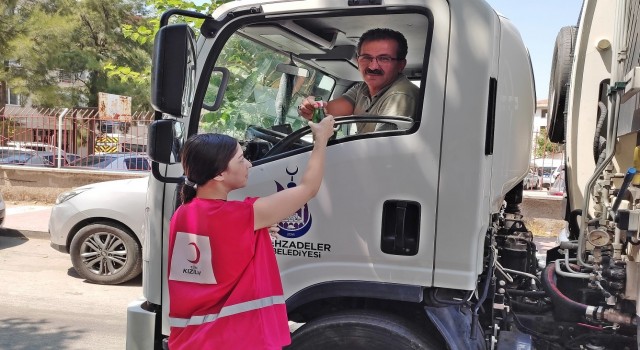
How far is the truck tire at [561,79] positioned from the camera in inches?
139

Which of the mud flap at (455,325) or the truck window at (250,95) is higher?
the truck window at (250,95)

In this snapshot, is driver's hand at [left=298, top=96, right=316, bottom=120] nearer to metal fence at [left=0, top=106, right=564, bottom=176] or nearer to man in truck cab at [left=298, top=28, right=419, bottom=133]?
man in truck cab at [left=298, top=28, right=419, bottom=133]

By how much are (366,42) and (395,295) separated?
1.16 metres

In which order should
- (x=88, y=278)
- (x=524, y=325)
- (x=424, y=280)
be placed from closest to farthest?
(x=424, y=280) < (x=524, y=325) < (x=88, y=278)

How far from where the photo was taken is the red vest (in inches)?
77.5

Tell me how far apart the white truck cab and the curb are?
24.1 ft

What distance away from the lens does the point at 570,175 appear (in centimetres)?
332

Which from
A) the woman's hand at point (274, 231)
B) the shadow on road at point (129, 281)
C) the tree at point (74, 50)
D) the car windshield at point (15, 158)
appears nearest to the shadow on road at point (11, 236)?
the shadow on road at point (129, 281)

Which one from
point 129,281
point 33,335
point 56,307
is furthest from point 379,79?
point 129,281

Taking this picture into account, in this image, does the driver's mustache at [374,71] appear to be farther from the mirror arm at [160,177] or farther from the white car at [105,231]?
the white car at [105,231]

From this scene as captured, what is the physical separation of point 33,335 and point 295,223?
11.4ft

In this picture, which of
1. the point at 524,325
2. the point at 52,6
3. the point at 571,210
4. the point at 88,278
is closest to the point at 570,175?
the point at 571,210

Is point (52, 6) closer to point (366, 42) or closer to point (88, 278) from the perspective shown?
point (88, 278)

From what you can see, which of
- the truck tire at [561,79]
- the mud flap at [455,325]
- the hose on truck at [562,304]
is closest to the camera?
the mud flap at [455,325]
